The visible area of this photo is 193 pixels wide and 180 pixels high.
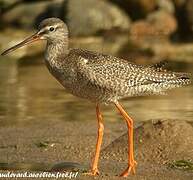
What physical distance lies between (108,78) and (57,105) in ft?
20.1

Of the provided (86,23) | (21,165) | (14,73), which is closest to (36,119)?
(21,165)

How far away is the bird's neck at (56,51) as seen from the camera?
415 inches

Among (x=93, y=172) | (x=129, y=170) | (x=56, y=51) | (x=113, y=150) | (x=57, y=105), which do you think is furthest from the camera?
(x=57, y=105)

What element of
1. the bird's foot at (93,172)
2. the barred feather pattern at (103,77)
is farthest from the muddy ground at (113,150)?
the barred feather pattern at (103,77)

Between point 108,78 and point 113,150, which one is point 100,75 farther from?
point 113,150

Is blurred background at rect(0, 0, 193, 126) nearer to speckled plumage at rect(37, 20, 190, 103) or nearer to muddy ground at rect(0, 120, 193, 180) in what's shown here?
muddy ground at rect(0, 120, 193, 180)

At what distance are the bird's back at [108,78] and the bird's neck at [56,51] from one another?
3.8 inches

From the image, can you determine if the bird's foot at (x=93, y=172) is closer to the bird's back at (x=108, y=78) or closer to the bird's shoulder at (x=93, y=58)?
the bird's back at (x=108, y=78)

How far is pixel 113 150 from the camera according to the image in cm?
1184

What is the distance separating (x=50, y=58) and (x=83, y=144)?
96.8 inches

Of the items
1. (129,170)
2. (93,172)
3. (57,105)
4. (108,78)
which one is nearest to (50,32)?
(108,78)

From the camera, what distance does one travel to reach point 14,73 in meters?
20.9

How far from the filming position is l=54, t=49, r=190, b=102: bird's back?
33.6ft

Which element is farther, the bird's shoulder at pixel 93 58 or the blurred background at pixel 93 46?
the blurred background at pixel 93 46
